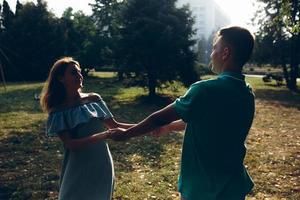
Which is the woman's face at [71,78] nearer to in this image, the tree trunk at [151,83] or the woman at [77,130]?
the woman at [77,130]

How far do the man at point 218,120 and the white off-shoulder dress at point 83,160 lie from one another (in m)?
1.36

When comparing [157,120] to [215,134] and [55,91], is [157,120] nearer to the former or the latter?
[215,134]

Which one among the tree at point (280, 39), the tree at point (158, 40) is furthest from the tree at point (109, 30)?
the tree at point (280, 39)

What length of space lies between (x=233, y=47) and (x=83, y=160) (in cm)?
208

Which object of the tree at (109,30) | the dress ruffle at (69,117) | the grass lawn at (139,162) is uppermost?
the tree at (109,30)

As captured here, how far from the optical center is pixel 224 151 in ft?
8.33

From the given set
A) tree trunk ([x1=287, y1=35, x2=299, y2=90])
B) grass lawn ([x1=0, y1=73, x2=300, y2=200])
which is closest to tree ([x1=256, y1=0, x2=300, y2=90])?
tree trunk ([x1=287, y1=35, x2=299, y2=90])

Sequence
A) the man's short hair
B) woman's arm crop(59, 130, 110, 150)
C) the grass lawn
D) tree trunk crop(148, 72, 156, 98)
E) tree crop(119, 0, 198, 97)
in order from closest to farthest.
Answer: the man's short hair → woman's arm crop(59, 130, 110, 150) → the grass lawn → tree crop(119, 0, 198, 97) → tree trunk crop(148, 72, 156, 98)

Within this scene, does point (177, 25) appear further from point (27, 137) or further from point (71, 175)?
point (71, 175)

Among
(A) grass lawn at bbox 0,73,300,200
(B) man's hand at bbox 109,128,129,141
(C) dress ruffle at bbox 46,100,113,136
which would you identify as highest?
(C) dress ruffle at bbox 46,100,113,136

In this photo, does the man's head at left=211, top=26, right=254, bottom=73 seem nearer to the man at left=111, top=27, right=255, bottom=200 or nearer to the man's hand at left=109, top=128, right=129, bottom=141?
the man at left=111, top=27, right=255, bottom=200

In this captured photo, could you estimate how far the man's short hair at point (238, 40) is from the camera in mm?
2480

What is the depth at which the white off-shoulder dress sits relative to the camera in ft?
12.3

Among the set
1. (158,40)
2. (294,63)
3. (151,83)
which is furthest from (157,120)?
(294,63)
